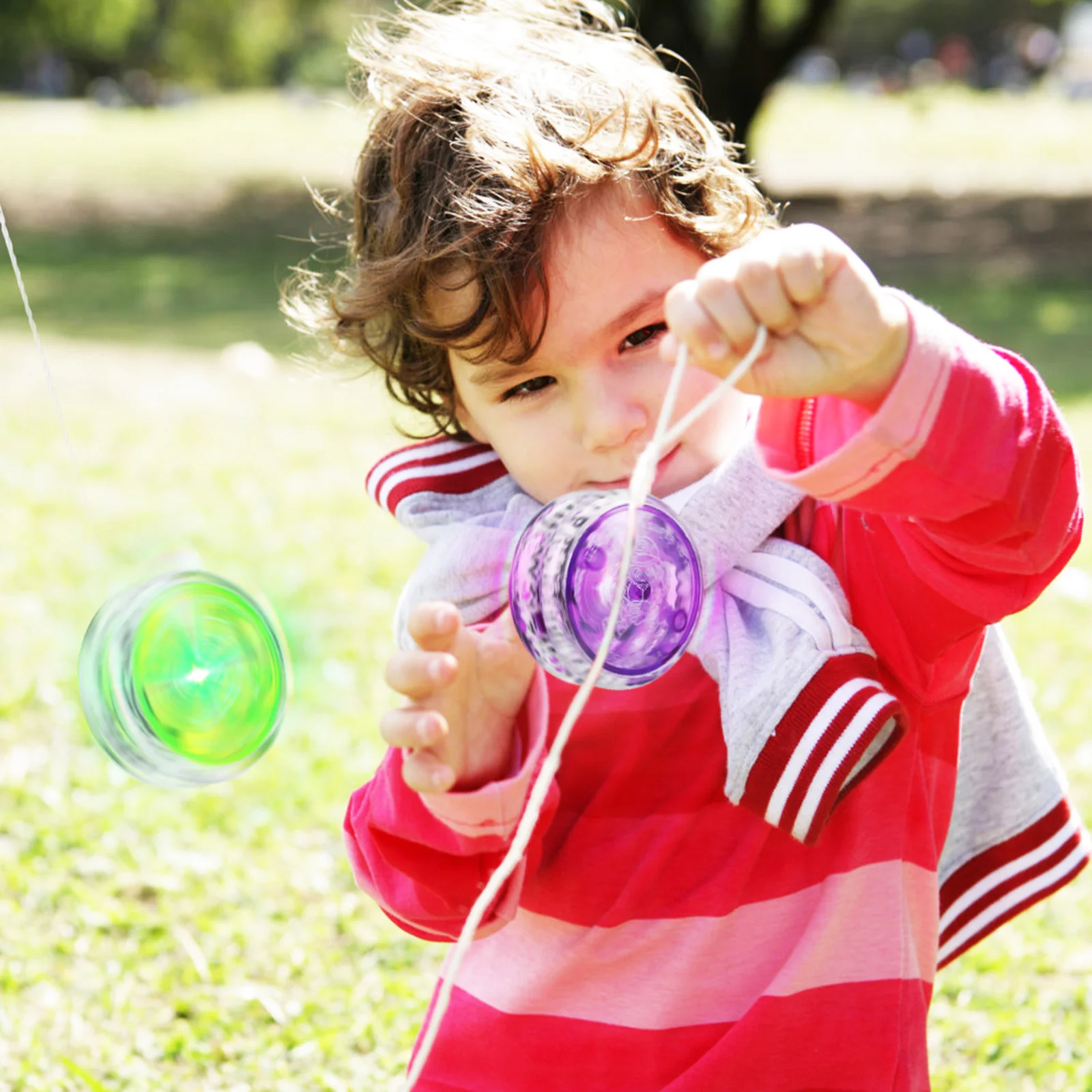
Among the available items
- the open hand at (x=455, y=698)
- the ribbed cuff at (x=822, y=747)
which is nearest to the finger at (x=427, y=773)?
the open hand at (x=455, y=698)

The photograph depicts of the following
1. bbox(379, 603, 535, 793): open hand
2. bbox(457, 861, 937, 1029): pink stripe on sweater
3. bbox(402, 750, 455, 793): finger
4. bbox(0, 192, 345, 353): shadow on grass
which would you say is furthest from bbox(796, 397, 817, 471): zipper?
bbox(0, 192, 345, 353): shadow on grass

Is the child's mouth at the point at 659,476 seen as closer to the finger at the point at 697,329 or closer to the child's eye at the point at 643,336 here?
the child's eye at the point at 643,336

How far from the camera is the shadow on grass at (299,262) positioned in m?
9.74

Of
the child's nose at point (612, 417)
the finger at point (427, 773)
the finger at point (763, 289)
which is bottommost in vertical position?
the finger at point (427, 773)

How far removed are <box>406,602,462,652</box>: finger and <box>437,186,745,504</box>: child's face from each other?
34 centimetres

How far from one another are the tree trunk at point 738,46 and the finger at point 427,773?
41.4ft

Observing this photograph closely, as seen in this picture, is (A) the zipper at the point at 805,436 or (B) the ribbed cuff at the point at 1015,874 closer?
(A) the zipper at the point at 805,436

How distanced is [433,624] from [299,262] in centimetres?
978

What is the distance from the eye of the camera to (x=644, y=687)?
1.88 m

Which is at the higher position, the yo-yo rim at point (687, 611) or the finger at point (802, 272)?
the finger at point (802, 272)

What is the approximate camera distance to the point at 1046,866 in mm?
2166

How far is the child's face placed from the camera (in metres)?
1.73

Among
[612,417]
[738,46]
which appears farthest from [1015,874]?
[738,46]

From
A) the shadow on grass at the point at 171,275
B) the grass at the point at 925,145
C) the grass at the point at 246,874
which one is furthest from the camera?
the grass at the point at 925,145
